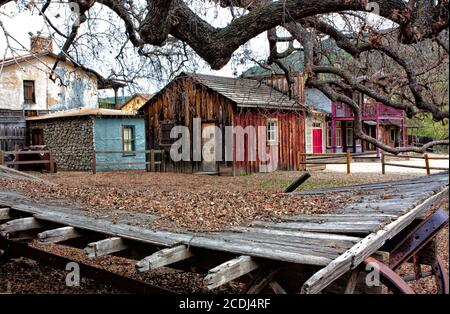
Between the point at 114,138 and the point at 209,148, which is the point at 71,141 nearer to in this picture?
the point at 114,138

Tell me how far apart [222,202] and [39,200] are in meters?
2.40

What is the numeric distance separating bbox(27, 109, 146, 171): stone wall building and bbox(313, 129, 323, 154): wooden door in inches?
457

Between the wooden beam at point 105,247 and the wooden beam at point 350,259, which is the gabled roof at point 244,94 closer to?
the wooden beam at point 105,247

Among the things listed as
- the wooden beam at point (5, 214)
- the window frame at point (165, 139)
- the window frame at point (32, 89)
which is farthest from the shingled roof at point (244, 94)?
the wooden beam at point (5, 214)

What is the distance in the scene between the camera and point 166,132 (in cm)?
2184

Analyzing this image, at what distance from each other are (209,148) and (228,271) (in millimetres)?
17405

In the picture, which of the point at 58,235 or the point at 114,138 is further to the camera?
the point at 114,138

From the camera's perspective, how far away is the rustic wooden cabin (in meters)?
19.4

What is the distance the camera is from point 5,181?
27.0 feet

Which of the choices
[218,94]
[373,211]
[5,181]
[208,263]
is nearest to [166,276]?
[208,263]

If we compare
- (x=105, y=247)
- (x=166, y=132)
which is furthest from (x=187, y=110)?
(x=105, y=247)

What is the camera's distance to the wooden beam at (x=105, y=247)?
3.51 m

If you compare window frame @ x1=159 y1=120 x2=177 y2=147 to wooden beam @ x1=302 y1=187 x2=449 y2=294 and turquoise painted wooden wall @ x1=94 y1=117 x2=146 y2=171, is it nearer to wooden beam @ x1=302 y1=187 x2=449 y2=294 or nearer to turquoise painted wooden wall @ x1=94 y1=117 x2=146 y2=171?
turquoise painted wooden wall @ x1=94 y1=117 x2=146 y2=171
